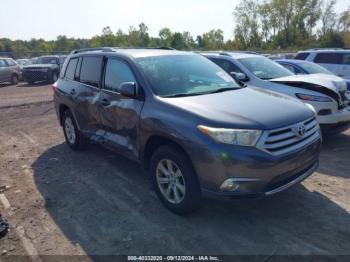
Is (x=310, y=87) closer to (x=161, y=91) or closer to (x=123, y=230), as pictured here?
(x=161, y=91)

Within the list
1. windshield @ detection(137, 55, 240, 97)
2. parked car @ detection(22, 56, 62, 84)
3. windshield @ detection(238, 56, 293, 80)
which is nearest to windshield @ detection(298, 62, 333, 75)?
windshield @ detection(238, 56, 293, 80)

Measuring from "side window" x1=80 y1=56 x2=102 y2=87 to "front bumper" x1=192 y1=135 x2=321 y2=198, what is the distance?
2606 mm

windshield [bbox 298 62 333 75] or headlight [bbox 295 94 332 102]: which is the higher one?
windshield [bbox 298 62 333 75]

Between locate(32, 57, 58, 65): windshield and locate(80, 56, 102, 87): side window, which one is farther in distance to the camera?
locate(32, 57, 58, 65): windshield

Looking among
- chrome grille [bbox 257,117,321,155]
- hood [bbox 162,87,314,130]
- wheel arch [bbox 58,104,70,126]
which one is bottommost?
wheel arch [bbox 58,104,70,126]

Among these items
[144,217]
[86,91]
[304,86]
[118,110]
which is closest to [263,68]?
[304,86]

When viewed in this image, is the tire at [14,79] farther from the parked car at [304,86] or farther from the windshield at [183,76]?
the windshield at [183,76]

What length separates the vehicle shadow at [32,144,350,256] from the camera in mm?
3389

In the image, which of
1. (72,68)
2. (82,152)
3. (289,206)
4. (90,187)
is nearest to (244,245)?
(289,206)

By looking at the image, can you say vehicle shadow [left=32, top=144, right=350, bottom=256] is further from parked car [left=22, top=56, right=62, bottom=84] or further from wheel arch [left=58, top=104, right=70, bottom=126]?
parked car [left=22, top=56, right=62, bottom=84]

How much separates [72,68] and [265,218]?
4.41 meters

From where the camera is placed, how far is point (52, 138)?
25.2ft

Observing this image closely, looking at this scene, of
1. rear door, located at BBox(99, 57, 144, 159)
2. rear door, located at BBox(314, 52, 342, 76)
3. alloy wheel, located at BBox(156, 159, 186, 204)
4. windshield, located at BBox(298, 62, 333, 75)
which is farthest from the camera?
rear door, located at BBox(314, 52, 342, 76)

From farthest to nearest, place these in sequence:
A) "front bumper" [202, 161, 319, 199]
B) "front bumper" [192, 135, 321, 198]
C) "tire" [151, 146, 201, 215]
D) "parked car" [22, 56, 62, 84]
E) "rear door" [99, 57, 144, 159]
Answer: "parked car" [22, 56, 62, 84] < "rear door" [99, 57, 144, 159] < "tire" [151, 146, 201, 215] < "front bumper" [202, 161, 319, 199] < "front bumper" [192, 135, 321, 198]
